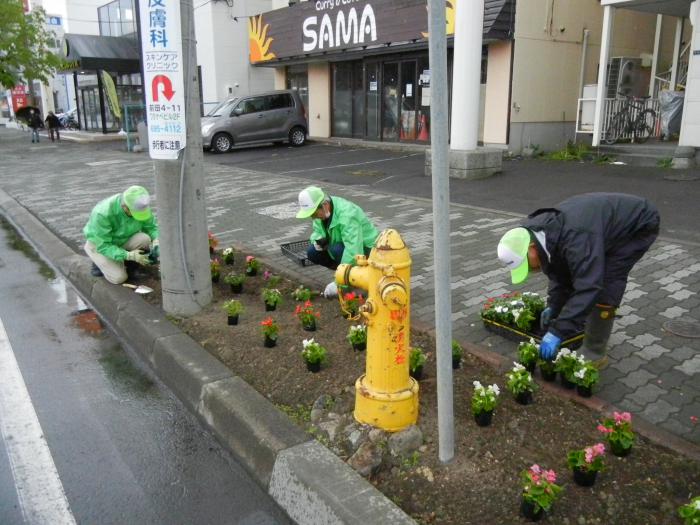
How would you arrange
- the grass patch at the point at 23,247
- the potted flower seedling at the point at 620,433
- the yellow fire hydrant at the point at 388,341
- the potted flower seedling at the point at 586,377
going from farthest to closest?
the grass patch at the point at 23,247
the potted flower seedling at the point at 586,377
the yellow fire hydrant at the point at 388,341
the potted flower seedling at the point at 620,433

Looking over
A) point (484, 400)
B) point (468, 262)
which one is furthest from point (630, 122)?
point (484, 400)

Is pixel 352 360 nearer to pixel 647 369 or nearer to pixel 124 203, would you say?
pixel 647 369

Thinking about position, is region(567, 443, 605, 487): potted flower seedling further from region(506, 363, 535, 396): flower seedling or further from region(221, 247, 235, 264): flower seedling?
region(221, 247, 235, 264): flower seedling

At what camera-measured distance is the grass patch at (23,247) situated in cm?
704

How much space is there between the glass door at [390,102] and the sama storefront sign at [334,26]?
1.37 m

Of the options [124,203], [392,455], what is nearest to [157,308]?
[124,203]

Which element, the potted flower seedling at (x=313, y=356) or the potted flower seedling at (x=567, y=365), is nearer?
the potted flower seedling at (x=567, y=365)

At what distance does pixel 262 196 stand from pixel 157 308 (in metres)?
5.83

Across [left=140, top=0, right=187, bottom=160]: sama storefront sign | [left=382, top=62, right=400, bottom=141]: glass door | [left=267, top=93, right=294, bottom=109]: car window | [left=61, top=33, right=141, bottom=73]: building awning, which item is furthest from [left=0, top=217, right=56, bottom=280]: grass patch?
[left=61, top=33, right=141, bottom=73]: building awning

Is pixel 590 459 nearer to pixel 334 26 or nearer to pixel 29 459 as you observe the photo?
pixel 29 459

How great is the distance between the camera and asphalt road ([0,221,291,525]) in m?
2.89

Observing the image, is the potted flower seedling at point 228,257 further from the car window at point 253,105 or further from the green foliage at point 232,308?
the car window at point 253,105

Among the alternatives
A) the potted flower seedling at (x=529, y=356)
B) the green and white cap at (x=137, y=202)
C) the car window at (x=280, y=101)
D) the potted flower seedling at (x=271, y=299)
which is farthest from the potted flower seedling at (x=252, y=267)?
the car window at (x=280, y=101)

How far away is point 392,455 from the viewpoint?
2.99 metres
